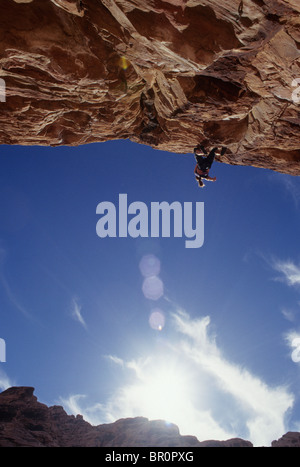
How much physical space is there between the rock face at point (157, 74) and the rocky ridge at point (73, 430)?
3682 cm

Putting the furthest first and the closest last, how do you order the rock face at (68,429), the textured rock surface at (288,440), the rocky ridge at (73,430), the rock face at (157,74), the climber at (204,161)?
1. the textured rock surface at (288,440)
2. the rocky ridge at (73,430)
3. the rock face at (68,429)
4. the climber at (204,161)
5. the rock face at (157,74)

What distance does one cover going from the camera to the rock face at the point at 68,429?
32953 millimetres

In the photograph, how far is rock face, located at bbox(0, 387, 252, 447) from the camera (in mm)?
32953

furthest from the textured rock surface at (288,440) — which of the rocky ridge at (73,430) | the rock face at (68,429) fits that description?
the rock face at (68,429)

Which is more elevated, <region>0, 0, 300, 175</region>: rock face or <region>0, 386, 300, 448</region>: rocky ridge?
<region>0, 0, 300, 175</region>: rock face

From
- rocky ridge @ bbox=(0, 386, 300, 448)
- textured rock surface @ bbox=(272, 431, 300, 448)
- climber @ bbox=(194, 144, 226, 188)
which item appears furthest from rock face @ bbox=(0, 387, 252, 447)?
climber @ bbox=(194, 144, 226, 188)

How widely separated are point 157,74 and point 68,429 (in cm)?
4728

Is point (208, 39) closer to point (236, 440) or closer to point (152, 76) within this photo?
point (152, 76)

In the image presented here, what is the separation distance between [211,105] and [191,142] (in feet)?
12.2

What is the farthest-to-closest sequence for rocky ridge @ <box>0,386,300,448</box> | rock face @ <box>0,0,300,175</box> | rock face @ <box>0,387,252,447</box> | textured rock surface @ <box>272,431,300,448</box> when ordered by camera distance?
textured rock surface @ <box>272,431,300,448</box> → rocky ridge @ <box>0,386,300,448</box> → rock face @ <box>0,387,252,447</box> → rock face @ <box>0,0,300,175</box>

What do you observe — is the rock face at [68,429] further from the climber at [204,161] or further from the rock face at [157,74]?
the rock face at [157,74]

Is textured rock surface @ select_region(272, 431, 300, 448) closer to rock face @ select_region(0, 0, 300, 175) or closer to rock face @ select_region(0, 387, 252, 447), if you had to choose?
rock face @ select_region(0, 387, 252, 447)

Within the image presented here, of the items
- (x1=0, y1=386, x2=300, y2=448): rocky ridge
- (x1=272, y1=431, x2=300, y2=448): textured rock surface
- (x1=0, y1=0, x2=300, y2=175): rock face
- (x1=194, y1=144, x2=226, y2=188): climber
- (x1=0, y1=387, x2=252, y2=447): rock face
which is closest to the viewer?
(x1=0, y1=0, x2=300, y2=175): rock face
